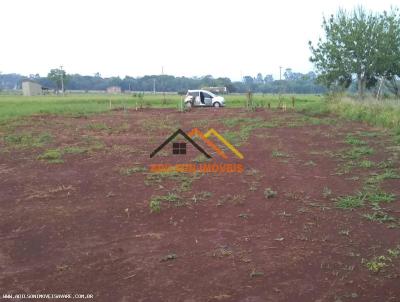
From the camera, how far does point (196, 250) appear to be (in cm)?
421

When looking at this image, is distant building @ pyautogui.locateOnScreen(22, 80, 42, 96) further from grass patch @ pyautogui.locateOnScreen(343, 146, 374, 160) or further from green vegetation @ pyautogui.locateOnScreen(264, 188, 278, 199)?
green vegetation @ pyautogui.locateOnScreen(264, 188, 278, 199)

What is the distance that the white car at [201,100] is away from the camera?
2612 cm

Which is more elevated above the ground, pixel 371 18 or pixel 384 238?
pixel 371 18

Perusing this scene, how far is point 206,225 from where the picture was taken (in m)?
4.91

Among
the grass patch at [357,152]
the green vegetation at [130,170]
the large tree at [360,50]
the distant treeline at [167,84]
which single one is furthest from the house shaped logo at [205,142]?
the distant treeline at [167,84]

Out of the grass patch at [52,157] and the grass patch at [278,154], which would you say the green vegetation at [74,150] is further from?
the grass patch at [278,154]

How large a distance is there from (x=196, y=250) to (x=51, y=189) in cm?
343

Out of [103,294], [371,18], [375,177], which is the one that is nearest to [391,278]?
[103,294]

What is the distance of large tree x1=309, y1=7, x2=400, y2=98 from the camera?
19.5 metres

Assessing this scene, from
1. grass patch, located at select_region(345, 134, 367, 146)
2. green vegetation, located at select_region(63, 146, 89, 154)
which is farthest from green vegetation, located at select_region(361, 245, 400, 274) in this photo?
green vegetation, located at select_region(63, 146, 89, 154)

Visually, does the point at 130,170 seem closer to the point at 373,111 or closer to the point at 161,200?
the point at 161,200

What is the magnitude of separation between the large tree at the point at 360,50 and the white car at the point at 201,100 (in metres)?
7.13

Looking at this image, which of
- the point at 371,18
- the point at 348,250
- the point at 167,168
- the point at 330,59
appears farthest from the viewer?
the point at 330,59

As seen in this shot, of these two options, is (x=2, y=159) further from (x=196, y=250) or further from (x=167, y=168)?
(x=196, y=250)
